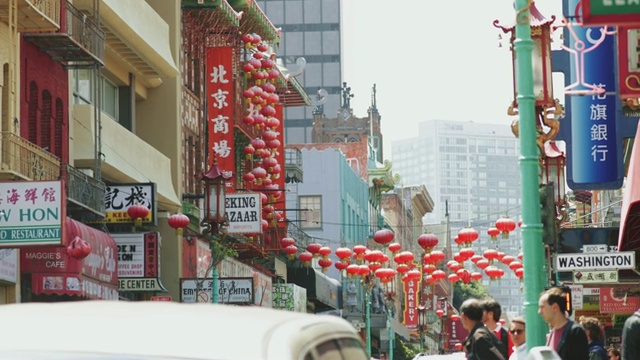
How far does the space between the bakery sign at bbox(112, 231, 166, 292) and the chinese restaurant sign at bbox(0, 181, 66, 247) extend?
11.5 metres

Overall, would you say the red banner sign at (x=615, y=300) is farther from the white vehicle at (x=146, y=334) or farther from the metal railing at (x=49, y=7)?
the white vehicle at (x=146, y=334)

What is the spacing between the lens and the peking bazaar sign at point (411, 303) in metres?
111

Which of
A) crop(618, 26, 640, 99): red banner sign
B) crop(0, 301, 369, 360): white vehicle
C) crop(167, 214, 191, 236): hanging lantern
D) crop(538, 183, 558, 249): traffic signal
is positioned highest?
crop(618, 26, 640, 99): red banner sign

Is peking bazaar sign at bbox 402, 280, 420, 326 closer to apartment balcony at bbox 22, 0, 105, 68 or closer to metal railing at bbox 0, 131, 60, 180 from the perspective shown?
apartment balcony at bbox 22, 0, 105, 68

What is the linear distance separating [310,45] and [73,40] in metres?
110

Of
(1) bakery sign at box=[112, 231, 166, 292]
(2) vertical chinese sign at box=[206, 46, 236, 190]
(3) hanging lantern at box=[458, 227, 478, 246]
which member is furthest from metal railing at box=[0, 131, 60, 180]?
(3) hanging lantern at box=[458, 227, 478, 246]

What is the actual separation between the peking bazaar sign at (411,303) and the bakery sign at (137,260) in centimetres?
7452

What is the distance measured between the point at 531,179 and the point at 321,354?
8.88 m

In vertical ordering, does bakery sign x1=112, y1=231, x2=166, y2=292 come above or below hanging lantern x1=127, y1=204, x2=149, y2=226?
below

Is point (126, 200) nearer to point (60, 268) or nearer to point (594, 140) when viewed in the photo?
point (60, 268)

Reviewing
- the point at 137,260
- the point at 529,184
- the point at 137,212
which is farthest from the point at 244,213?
the point at 529,184

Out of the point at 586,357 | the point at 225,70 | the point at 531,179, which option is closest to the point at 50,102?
the point at 225,70

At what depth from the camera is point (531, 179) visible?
47.1 feet

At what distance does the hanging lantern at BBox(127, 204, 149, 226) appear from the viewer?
35.8 m
